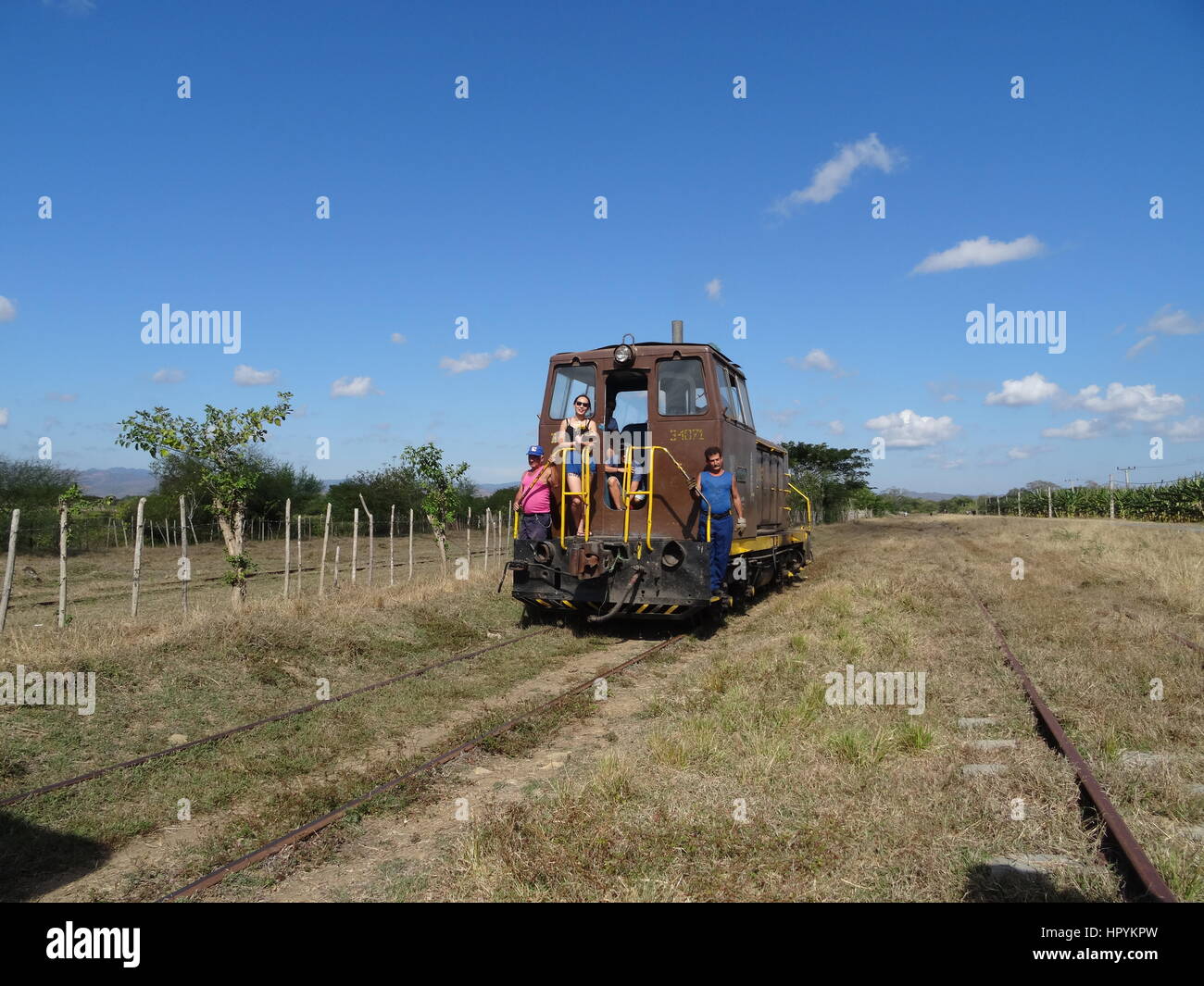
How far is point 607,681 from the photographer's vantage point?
7934mm

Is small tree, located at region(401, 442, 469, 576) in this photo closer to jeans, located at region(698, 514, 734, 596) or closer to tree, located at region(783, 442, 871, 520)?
jeans, located at region(698, 514, 734, 596)

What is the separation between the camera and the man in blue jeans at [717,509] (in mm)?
9602

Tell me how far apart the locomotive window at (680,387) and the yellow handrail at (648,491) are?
612 millimetres

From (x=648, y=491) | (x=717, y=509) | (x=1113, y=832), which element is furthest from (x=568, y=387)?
(x=1113, y=832)

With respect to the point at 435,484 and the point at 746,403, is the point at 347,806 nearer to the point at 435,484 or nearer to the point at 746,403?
the point at 746,403

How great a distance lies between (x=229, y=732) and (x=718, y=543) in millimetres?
5788

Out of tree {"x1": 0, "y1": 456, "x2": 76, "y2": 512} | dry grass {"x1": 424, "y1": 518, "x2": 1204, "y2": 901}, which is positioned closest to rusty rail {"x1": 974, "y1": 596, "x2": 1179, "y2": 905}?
dry grass {"x1": 424, "y1": 518, "x2": 1204, "y2": 901}

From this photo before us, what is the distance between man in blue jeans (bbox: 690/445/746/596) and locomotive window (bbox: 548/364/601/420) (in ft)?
6.68

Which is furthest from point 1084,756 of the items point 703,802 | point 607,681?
point 607,681

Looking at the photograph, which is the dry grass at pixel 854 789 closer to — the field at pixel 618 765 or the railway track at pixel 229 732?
the field at pixel 618 765

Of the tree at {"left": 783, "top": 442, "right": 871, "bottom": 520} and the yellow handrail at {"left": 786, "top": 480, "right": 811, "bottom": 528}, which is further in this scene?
the tree at {"left": 783, "top": 442, "right": 871, "bottom": 520}

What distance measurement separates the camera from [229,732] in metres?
6.09

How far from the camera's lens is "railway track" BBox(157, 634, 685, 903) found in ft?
12.1
